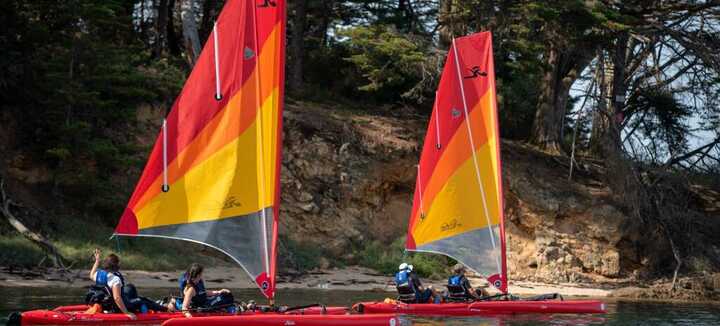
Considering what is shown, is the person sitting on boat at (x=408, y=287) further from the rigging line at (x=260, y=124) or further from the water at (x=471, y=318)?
the rigging line at (x=260, y=124)

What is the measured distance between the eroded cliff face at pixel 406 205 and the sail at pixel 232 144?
51.4 ft

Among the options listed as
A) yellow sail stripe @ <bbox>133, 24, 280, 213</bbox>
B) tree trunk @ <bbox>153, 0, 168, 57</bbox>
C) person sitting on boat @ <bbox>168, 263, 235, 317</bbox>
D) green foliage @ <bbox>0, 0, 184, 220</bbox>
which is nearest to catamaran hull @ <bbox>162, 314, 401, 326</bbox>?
person sitting on boat @ <bbox>168, 263, 235, 317</bbox>

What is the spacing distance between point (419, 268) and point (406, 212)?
3.52 m

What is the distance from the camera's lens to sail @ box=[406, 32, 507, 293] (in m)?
21.0

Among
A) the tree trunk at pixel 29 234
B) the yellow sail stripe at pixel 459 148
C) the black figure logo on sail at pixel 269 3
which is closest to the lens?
the black figure logo on sail at pixel 269 3

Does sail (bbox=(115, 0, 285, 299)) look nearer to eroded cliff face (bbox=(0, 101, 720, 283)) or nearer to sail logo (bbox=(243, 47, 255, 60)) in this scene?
sail logo (bbox=(243, 47, 255, 60))

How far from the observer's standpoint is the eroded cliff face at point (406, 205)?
97.6 feet

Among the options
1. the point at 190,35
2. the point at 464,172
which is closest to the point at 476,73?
the point at 464,172

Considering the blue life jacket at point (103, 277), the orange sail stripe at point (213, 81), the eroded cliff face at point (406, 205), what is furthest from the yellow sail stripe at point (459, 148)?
the blue life jacket at point (103, 277)

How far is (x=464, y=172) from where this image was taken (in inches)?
841

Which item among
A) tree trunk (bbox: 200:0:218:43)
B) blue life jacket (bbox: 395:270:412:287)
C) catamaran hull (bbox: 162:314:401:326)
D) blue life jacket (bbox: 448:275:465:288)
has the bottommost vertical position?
catamaran hull (bbox: 162:314:401:326)

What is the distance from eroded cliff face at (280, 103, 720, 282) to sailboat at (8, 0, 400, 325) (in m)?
15.6

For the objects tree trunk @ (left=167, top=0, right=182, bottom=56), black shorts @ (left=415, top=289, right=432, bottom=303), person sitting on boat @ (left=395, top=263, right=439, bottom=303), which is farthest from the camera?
tree trunk @ (left=167, top=0, right=182, bottom=56)

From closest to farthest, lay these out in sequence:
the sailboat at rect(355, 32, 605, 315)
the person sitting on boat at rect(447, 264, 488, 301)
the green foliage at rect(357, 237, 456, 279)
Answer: the person sitting on boat at rect(447, 264, 488, 301), the sailboat at rect(355, 32, 605, 315), the green foliage at rect(357, 237, 456, 279)
